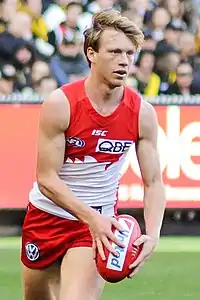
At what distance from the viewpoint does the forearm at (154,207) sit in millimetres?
5785

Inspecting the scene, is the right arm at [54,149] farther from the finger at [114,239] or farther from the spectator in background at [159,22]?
the spectator in background at [159,22]

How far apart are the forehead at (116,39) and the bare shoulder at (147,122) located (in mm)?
433

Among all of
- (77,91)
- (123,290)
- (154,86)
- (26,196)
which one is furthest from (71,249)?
(154,86)

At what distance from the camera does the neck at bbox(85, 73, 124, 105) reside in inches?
228

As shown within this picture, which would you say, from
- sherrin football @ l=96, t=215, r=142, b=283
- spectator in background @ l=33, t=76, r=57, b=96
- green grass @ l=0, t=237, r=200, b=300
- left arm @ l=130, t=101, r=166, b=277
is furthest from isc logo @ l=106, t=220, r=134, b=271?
spectator in background @ l=33, t=76, r=57, b=96

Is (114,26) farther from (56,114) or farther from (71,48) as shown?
(71,48)

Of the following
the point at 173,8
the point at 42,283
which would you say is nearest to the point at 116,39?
the point at 42,283

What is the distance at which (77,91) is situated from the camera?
5.83 metres

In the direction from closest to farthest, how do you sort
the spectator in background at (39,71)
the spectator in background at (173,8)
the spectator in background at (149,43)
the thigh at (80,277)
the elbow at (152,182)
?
the thigh at (80,277)
the elbow at (152,182)
the spectator in background at (39,71)
the spectator in background at (149,43)
the spectator in background at (173,8)

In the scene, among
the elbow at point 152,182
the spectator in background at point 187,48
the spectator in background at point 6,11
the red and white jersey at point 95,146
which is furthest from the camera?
the spectator in background at point 187,48

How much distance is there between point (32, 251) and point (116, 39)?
1.44 m

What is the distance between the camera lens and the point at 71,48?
13.9 meters

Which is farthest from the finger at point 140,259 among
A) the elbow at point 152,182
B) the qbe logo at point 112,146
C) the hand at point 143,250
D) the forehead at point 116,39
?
the forehead at point 116,39

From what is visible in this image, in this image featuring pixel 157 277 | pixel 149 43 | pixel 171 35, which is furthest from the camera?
pixel 171 35
